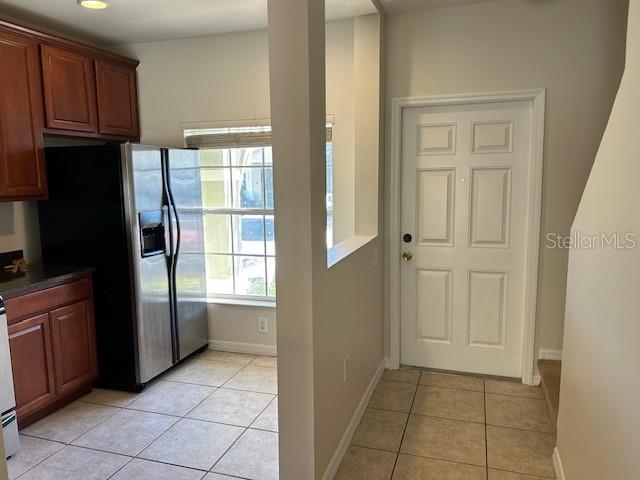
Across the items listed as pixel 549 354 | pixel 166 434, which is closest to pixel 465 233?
pixel 549 354

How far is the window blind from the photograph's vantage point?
11.7 ft

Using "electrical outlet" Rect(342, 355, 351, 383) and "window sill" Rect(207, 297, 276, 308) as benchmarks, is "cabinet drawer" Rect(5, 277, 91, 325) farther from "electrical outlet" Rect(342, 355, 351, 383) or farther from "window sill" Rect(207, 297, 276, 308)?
"electrical outlet" Rect(342, 355, 351, 383)

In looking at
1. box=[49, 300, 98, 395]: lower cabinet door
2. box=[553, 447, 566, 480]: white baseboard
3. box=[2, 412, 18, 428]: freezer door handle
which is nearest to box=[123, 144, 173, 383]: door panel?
box=[49, 300, 98, 395]: lower cabinet door

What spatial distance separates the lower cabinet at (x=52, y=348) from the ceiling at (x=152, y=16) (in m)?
1.78

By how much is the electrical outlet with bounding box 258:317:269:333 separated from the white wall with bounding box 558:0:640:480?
91.5 inches

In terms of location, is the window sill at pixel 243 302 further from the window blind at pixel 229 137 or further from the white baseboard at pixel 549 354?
the white baseboard at pixel 549 354

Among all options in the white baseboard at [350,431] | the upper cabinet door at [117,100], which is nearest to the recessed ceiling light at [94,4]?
the upper cabinet door at [117,100]

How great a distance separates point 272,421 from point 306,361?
42.2 inches

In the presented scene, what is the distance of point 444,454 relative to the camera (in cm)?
244

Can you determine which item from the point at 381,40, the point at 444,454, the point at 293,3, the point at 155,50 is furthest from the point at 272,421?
the point at 155,50

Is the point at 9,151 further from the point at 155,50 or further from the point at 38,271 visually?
the point at 155,50

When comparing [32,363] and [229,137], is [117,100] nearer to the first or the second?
[229,137]

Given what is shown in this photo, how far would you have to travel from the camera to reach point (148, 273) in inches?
127

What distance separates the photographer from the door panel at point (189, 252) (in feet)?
11.4
